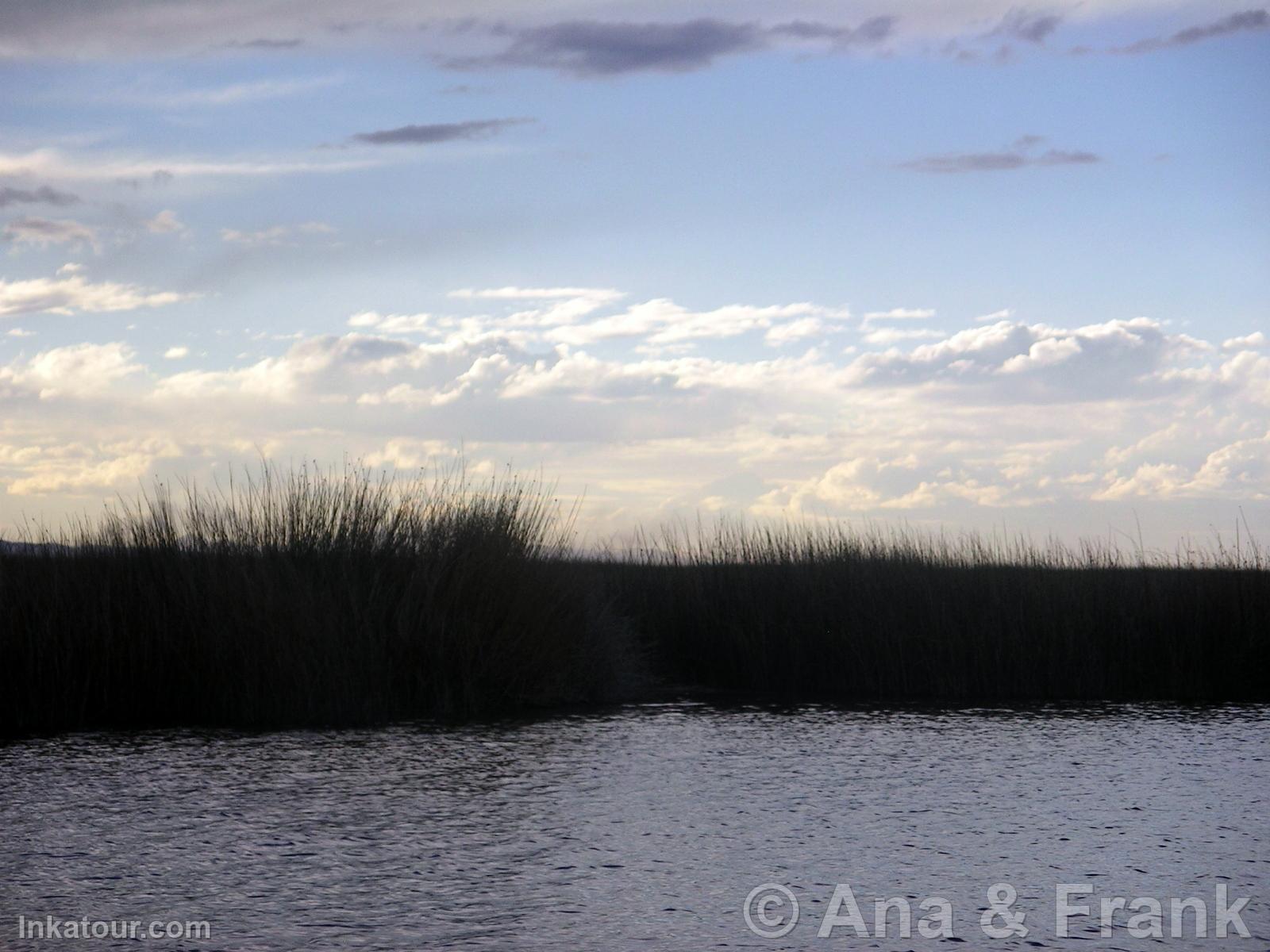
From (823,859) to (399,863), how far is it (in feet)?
4.41

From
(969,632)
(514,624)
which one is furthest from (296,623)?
(969,632)

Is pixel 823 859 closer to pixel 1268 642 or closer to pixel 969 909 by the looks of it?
pixel 969 909

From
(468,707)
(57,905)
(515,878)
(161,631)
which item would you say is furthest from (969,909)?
(161,631)

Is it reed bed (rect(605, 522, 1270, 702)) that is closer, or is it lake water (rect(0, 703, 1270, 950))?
lake water (rect(0, 703, 1270, 950))

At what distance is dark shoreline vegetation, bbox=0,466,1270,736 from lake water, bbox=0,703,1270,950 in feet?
2.63

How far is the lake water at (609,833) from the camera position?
3.17 metres

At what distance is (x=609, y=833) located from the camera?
160 inches

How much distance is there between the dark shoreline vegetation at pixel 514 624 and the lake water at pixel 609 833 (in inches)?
31.6

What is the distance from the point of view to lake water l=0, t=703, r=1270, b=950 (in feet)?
10.4

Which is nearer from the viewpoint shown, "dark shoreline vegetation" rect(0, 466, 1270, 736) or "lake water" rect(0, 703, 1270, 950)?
"lake water" rect(0, 703, 1270, 950)

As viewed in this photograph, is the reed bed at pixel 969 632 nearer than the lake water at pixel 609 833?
No

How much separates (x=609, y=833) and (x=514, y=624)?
3589 mm

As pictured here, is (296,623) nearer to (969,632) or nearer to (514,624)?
(514,624)

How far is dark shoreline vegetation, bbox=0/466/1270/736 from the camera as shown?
7.03 metres
